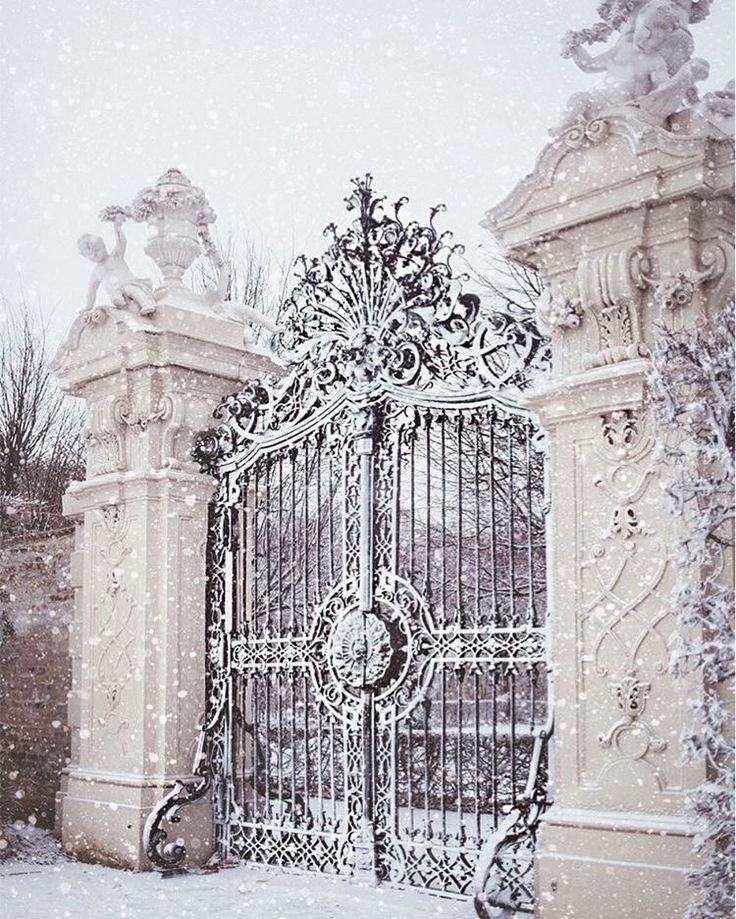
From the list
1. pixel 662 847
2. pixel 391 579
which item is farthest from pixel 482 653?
pixel 662 847

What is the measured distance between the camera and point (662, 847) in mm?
4691

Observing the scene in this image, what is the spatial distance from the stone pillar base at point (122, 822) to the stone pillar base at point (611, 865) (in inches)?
93.2

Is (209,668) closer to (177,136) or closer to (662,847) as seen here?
(662,847)

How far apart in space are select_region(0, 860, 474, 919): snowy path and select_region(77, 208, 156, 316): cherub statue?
3.13 m

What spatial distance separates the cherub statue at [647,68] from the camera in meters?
5.11

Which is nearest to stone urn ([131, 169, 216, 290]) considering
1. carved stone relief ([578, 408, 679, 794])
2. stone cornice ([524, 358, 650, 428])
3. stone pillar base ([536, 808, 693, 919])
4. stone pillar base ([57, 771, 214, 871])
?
stone cornice ([524, 358, 650, 428])

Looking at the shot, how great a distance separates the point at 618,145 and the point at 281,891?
3.86 meters

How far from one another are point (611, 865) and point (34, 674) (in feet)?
16.2

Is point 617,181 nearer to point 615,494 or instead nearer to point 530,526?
point 615,494

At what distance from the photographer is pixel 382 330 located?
6.28 metres

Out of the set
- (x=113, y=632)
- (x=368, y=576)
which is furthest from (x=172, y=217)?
(x=368, y=576)

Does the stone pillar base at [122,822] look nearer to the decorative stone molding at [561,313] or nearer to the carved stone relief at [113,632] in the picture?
the carved stone relief at [113,632]

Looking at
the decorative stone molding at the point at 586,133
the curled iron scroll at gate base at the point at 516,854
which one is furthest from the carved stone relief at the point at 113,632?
the decorative stone molding at the point at 586,133

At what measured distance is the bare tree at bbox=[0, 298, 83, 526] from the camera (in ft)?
59.7
